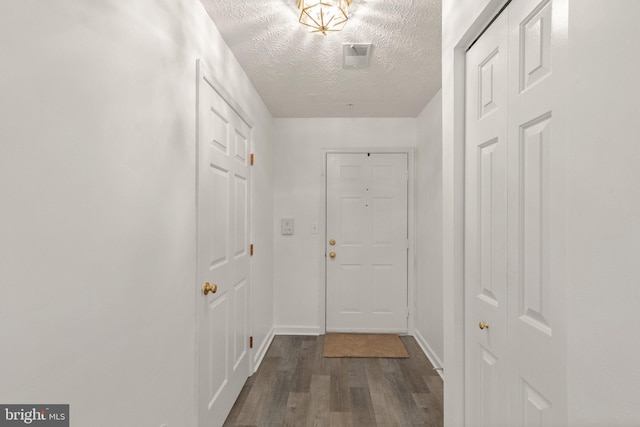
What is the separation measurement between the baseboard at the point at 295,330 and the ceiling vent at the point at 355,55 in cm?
279

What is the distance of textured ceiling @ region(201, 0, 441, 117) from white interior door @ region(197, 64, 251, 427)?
434 mm

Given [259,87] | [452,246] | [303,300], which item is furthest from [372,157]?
[452,246]

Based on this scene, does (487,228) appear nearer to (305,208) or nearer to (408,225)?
(408,225)

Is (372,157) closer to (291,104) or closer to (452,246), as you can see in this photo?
(291,104)

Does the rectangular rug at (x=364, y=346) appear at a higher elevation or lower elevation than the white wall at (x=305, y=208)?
lower

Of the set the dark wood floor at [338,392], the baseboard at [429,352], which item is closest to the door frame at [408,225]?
the baseboard at [429,352]

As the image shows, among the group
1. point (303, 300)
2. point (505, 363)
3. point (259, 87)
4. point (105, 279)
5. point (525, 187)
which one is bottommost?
point (303, 300)

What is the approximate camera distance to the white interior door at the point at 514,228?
0.96m

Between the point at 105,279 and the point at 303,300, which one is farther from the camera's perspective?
the point at 303,300

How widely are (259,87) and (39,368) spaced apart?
8.77 ft

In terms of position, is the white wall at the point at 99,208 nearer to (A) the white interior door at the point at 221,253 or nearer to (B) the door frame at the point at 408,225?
(A) the white interior door at the point at 221,253

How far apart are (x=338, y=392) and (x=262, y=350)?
1.02 metres

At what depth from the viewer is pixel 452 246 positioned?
61.8 inches
